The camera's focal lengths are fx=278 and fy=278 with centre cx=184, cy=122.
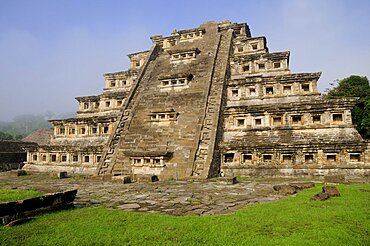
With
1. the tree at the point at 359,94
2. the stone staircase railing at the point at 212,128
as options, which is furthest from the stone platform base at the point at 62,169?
→ the tree at the point at 359,94

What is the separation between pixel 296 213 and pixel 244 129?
409 inches

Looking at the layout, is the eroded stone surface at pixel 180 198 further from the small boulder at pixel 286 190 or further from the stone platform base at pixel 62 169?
the stone platform base at pixel 62 169

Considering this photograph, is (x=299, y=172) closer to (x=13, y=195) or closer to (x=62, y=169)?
(x=13, y=195)

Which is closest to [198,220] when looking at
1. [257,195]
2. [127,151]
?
[257,195]

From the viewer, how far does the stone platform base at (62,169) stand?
17.7 m

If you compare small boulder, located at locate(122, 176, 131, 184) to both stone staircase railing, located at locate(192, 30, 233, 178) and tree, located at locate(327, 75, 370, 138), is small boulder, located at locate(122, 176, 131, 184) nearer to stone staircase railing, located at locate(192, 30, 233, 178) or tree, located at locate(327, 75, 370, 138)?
stone staircase railing, located at locate(192, 30, 233, 178)

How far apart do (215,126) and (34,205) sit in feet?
34.3

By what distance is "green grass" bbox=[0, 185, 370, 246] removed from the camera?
4566 mm

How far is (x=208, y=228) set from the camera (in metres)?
5.22

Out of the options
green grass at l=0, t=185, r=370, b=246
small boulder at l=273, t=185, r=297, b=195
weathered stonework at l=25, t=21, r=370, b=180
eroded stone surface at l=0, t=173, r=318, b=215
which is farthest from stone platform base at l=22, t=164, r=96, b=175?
small boulder at l=273, t=185, r=297, b=195

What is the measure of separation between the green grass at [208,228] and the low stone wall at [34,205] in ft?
1.09

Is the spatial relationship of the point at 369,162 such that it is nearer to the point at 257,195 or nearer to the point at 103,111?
the point at 257,195

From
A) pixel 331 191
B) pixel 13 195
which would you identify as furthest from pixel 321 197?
pixel 13 195

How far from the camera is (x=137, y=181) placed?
1309 centimetres
